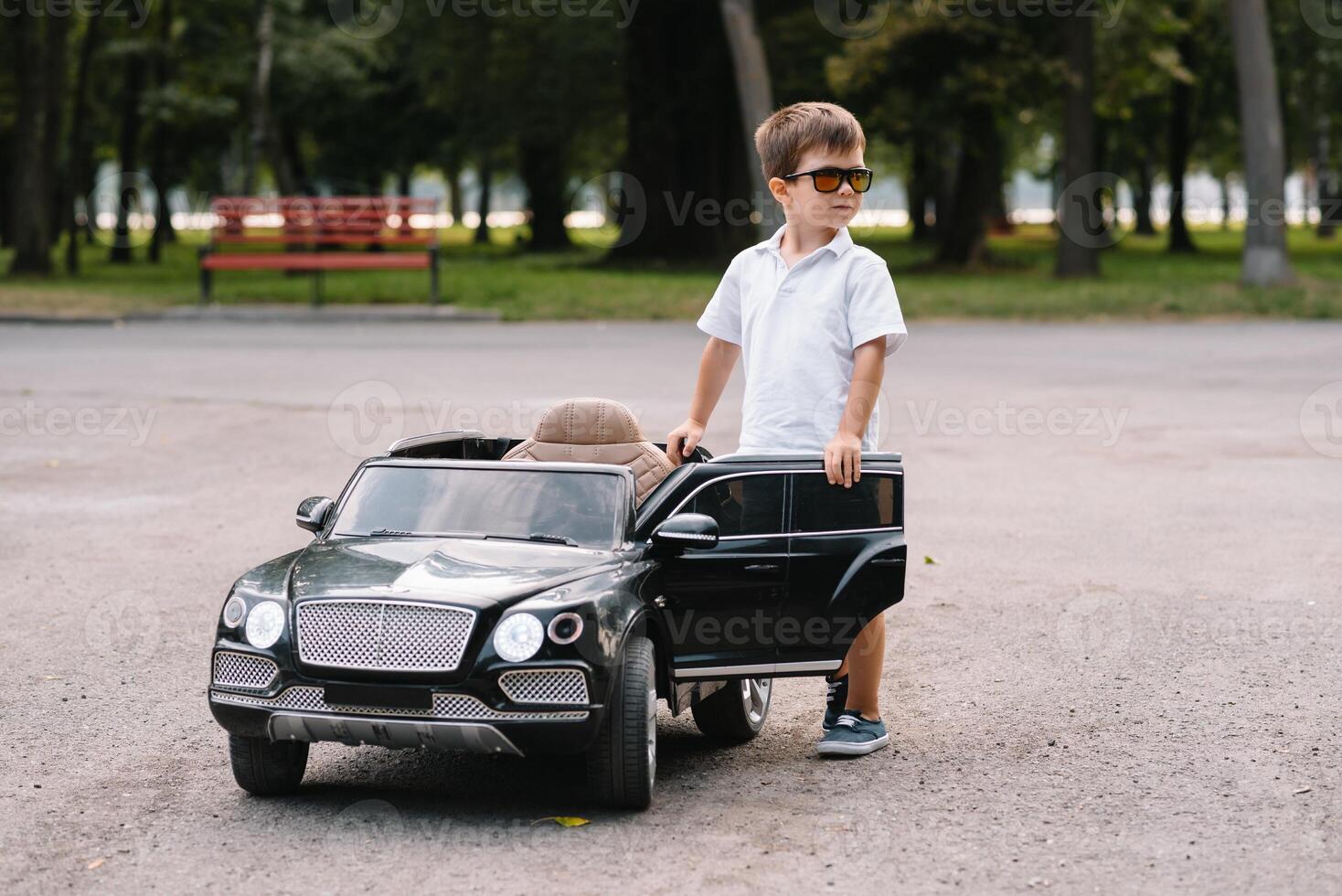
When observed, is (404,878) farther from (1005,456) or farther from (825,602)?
(1005,456)

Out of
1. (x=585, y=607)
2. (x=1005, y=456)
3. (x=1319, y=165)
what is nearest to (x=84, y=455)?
(x=1005, y=456)

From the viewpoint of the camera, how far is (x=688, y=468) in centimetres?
533

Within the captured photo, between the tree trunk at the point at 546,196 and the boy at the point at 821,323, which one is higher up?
the tree trunk at the point at 546,196

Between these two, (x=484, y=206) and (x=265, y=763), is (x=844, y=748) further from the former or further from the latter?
(x=484, y=206)

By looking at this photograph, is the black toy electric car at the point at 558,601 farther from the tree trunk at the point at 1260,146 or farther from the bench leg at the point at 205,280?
the tree trunk at the point at 1260,146

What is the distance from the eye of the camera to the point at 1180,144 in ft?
176

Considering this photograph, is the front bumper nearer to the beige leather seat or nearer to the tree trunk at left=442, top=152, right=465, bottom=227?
the beige leather seat

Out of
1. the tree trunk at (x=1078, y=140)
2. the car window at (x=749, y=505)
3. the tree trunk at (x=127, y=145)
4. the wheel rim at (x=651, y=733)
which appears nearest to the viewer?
the wheel rim at (x=651, y=733)

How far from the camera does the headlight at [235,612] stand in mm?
4805

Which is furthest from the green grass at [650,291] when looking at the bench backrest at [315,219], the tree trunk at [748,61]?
the tree trunk at [748,61]

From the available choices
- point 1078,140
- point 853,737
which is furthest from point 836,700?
point 1078,140

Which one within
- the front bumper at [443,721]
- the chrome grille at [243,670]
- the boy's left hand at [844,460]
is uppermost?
the boy's left hand at [844,460]


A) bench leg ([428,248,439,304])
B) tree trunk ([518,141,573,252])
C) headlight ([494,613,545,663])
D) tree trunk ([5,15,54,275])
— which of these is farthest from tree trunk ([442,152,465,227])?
headlight ([494,613,545,663])

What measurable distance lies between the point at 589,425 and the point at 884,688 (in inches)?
61.7
